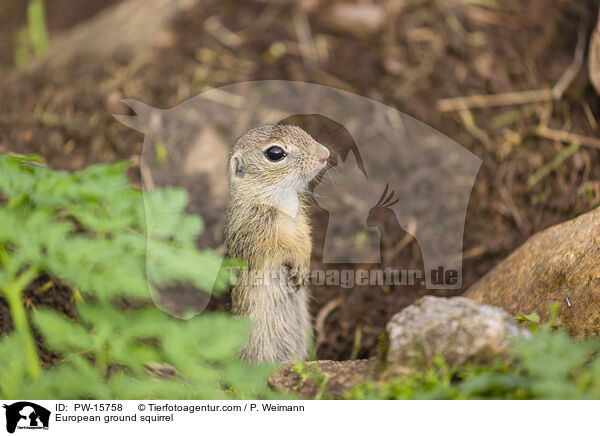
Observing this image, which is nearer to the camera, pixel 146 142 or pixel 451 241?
pixel 451 241

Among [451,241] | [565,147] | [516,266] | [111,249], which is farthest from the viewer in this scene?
[565,147]

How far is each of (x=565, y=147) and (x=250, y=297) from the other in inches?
79.8

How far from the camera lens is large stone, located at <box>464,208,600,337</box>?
78.7 inches

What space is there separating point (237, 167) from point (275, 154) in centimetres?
17

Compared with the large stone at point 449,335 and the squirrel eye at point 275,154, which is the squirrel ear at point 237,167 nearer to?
the squirrel eye at point 275,154

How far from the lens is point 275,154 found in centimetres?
212

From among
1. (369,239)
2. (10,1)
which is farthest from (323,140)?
(10,1)

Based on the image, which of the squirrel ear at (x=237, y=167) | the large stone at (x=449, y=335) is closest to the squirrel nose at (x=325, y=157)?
the squirrel ear at (x=237, y=167)

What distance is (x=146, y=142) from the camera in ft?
11.3

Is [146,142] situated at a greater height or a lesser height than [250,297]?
greater

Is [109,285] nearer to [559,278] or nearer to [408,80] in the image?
[559,278]

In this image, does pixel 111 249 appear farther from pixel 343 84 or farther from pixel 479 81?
pixel 479 81

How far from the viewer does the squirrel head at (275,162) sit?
2.09m
